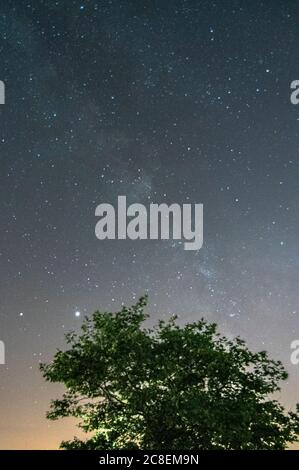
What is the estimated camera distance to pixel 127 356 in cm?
2402

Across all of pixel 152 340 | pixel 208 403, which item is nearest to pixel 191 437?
pixel 208 403

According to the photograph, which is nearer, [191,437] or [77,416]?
[191,437]

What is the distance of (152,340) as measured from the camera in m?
25.1

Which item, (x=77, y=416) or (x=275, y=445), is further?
(x=77, y=416)

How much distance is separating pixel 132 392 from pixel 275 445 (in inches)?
264

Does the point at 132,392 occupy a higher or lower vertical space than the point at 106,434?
higher
